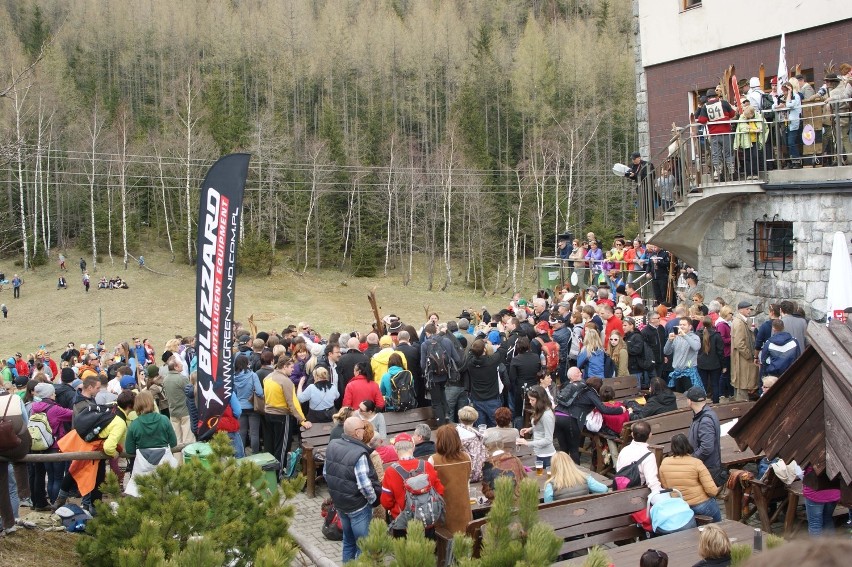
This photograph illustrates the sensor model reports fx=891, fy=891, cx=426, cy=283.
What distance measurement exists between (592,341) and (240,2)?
88.3 m

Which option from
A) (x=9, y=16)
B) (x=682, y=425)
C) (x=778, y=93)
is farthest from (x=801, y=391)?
(x=9, y=16)

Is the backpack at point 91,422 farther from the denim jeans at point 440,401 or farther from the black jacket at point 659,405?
the black jacket at point 659,405

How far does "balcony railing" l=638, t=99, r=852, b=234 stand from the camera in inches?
567

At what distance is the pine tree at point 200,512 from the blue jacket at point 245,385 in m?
4.23

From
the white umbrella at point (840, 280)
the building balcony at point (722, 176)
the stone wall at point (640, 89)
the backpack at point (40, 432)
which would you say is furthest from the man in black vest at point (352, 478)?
the stone wall at point (640, 89)

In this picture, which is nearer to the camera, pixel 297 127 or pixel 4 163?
pixel 4 163

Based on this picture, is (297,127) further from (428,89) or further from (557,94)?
(557,94)

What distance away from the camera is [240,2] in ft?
304

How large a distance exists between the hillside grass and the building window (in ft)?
102

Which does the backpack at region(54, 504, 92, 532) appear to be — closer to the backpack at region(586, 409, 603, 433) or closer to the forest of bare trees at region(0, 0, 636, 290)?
the backpack at region(586, 409, 603, 433)

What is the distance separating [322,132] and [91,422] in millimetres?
63267

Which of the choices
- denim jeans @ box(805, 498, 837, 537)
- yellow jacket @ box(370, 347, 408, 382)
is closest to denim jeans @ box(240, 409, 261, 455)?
yellow jacket @ box(370, 347, 408, 382)

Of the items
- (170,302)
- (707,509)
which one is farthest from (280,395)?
(170,302)

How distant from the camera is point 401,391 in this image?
11266 millimetres
